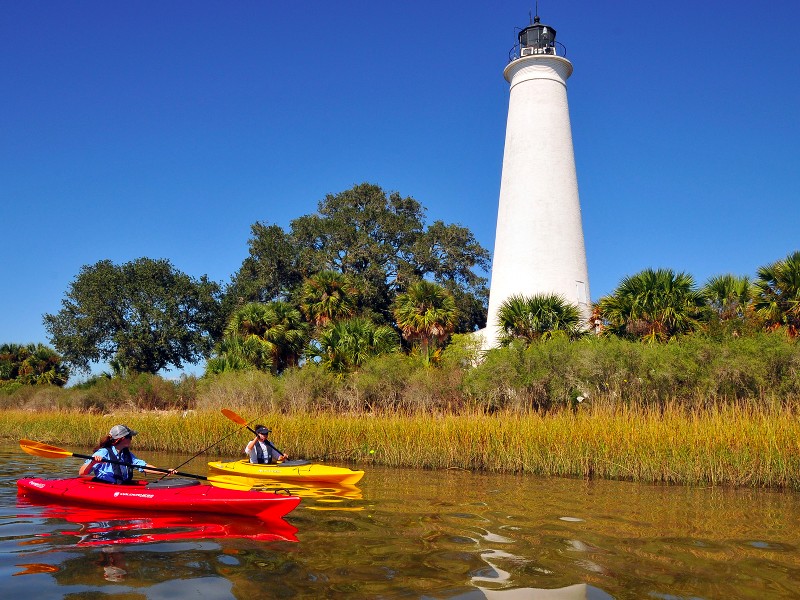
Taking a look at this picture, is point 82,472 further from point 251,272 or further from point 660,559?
point 251,272

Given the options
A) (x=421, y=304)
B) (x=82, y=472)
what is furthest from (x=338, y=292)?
(x=82, y=472)

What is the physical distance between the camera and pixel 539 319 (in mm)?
22281

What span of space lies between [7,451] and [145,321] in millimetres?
23049

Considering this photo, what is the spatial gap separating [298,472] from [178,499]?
9.34 ft

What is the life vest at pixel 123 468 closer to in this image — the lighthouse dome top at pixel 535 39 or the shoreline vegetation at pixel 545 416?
the shoreline vegetation at pixel 545 416

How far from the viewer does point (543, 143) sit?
25156 mm

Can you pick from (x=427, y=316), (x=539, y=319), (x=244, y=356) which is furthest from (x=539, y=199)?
(x=244, y=356)

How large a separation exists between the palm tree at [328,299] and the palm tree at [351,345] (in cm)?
342

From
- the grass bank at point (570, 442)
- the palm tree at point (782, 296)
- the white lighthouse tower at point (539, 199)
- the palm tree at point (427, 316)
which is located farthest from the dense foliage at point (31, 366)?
the palm tree at point (782, 296)

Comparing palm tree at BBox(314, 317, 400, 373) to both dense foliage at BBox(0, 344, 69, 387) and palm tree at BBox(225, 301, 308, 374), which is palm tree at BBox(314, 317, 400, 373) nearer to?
palm tree at BBox(225, 301, 308, 374)

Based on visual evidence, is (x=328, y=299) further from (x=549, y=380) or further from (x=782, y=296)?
(x=782, y=296)

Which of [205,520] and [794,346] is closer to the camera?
[205,520]

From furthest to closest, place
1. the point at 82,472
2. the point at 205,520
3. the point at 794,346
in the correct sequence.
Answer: the point at 794,346 → the point at 82,472 → the point at 205,520

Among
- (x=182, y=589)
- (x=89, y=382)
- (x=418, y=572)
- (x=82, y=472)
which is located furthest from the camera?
(x=89, y=382)
